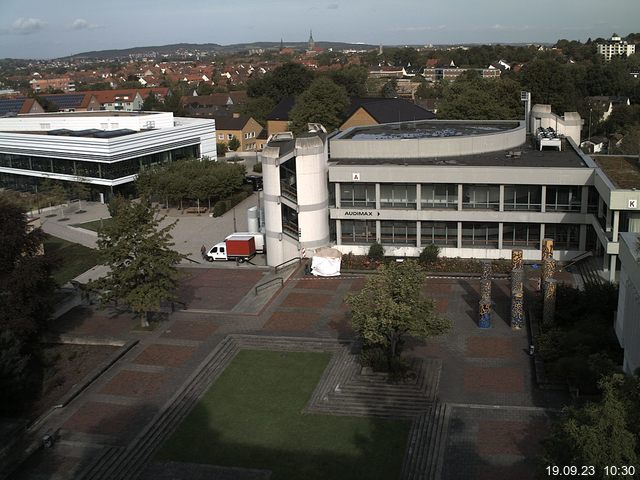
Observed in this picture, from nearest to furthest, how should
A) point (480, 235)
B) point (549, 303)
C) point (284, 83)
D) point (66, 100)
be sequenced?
1. point (549, 303)
2. point (480, 235)
3. point (284, 83)
4. point (66, 100)

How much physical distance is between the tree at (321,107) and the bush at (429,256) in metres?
41.8

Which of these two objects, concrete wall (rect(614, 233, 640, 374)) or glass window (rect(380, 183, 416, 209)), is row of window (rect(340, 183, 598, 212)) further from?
concrete wall (rect(614, 233, 640, 374))

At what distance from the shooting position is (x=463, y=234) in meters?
39.6

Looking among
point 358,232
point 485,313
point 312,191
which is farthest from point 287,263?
point 485,313

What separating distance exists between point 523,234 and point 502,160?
5.12 m

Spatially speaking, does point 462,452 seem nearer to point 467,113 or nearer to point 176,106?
point 467,113

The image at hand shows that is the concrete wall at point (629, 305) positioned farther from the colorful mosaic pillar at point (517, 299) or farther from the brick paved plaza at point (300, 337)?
the colorful mosaic pillar at point (517, 299)

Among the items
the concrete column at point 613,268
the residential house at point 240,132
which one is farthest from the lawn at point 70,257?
the residential house at point 240,132

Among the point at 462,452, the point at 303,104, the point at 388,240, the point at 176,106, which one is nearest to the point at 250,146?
the point at 303,104

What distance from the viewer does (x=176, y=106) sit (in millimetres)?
115938

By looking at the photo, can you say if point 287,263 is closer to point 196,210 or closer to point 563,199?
point 563,199

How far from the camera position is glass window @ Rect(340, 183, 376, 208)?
40281 millimetres

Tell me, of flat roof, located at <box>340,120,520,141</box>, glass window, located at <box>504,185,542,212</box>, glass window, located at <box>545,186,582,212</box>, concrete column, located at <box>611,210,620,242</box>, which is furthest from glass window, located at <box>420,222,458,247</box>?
concrete column, located at <box>611,210,620,242</box>

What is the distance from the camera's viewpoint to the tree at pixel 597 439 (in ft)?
42.0
